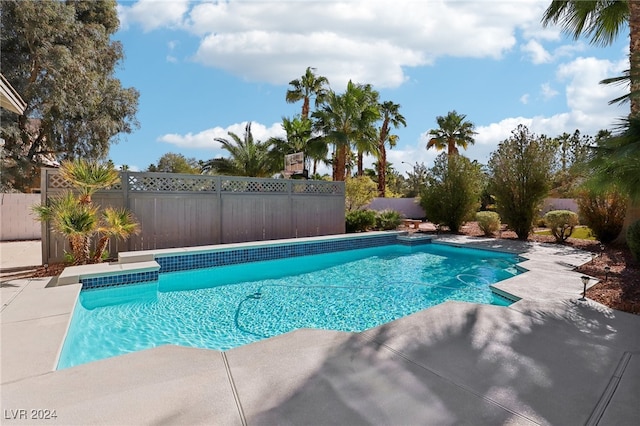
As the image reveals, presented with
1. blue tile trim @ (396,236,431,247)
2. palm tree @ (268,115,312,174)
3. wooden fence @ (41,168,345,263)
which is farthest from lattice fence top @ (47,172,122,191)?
palm tree @ (268,115,312,174)

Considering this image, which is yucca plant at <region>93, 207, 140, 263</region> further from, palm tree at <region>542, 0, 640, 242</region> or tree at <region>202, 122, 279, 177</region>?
palm tree at <region>542, 0, 640, 242</region>

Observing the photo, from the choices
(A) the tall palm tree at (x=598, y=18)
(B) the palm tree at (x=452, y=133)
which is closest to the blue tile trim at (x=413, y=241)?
(A) the tall palm tree at (x=598, y=18)

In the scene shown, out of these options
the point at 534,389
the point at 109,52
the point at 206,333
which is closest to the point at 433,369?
the point at 534,389

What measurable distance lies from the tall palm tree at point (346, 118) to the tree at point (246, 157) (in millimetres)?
3470

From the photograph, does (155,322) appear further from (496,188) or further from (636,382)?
(496,188)

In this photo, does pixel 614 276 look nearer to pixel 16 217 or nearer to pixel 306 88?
pixel 16 217

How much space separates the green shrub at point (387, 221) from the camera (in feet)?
46.7

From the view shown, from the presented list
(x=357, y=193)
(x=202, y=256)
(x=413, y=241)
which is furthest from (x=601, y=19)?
(x=202, y=256)

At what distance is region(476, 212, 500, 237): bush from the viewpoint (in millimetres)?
12680

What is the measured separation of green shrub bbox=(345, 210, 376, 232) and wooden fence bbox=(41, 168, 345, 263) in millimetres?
822

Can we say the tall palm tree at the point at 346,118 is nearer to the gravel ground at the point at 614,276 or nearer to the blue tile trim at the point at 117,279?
the gravel ground at the point at 614,276

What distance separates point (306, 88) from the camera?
22406 mm

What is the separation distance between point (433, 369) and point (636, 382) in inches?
58.1

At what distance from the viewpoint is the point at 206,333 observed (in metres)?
4.46
